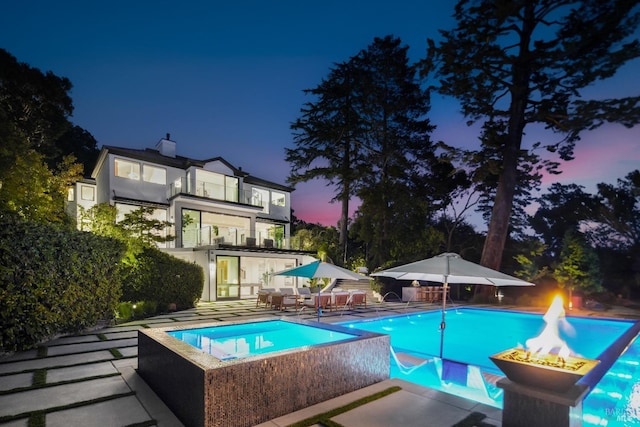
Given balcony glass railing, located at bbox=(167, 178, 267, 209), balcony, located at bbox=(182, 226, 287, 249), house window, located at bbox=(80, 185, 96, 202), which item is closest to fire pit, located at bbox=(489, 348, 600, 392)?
balcony, located at bbox=(182, 226, 287, 249)

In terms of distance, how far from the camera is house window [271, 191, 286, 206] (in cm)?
2788

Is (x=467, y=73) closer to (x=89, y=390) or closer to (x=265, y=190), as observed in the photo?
(x=265, y=190)

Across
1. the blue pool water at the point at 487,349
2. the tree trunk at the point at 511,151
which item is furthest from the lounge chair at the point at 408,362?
the tree trunk at the point at 511,151

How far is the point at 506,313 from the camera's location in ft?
47.5

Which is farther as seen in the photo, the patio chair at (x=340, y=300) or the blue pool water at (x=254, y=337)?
the patio chair at (x=340, y=300)

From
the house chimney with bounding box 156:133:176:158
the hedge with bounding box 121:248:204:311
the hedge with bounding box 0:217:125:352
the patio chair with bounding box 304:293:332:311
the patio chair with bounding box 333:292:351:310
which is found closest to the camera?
the hedge with bounding box 0:217:125:352

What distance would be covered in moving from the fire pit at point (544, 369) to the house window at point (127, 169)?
21529mm

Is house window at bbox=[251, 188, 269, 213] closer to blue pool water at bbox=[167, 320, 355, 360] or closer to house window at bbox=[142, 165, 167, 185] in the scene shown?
house window at bbox=[142, 165, 167, 185]

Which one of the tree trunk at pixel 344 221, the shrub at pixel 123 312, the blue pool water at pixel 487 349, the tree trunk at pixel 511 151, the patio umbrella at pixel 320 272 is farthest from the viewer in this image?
the tree trunk at pixel 344 221

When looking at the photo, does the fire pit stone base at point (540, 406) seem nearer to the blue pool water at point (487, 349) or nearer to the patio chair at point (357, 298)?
the blue pool water at point (487, 349)

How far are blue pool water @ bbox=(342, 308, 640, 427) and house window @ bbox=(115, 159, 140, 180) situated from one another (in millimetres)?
16259

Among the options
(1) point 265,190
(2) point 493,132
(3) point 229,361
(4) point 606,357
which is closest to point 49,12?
(1) point 265,190

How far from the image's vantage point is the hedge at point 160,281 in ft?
42.0

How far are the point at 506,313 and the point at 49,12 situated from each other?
46.8 m
